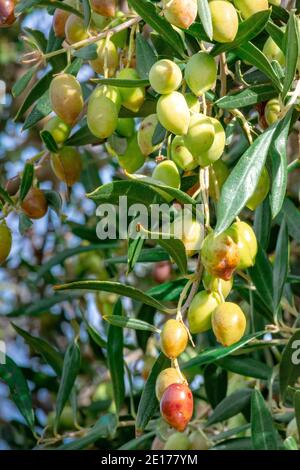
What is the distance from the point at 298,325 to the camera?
141 cm

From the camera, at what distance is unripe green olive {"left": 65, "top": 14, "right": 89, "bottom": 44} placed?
113cm

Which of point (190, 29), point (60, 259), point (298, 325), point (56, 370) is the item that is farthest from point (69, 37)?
point (60, 259)

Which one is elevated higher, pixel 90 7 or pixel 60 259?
pixel 90 7

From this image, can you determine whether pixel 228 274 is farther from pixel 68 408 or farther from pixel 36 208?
pixel 68 408

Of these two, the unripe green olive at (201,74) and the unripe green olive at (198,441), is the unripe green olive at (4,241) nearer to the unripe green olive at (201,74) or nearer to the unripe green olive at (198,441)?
the unripe green olive at (201,74)

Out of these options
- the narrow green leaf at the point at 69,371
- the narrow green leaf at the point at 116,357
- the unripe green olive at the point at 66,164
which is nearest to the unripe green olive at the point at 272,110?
the unripe green olive at the point at 66,164

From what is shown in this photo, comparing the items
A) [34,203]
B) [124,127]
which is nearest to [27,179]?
[34,203]

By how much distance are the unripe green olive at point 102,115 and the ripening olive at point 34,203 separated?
0.23 meters

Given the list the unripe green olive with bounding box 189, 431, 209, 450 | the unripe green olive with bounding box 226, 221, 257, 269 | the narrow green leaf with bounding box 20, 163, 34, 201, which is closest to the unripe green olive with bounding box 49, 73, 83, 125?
the narrow green leaf with bounding box 20, 163, 34, 201

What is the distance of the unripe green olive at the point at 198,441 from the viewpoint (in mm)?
1395
